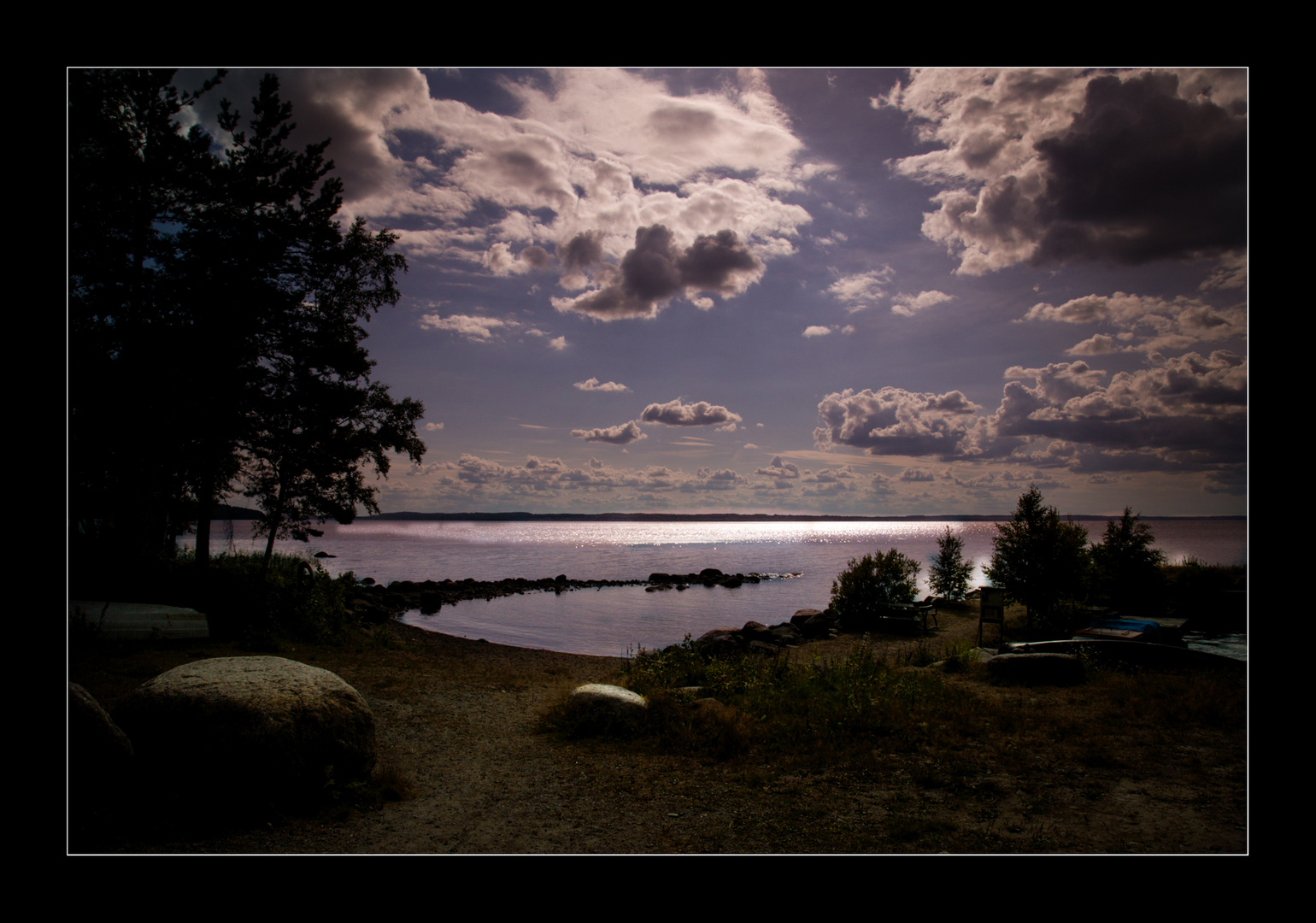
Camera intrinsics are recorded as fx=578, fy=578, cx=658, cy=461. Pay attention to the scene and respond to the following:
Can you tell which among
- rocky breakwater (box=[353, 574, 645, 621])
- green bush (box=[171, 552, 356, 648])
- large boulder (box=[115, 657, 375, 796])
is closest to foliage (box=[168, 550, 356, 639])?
green bush (box=[171, 552, 356, 648])

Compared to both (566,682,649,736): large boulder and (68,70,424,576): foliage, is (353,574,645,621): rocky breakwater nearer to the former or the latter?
(68,70,424,576): foliage

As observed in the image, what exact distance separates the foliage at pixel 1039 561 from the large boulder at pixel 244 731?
16.5 m

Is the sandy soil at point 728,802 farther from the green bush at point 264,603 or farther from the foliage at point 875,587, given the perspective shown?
the foliage at point 875,587

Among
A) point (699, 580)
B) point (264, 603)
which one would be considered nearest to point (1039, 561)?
point (264, 603)

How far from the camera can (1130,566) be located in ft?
58.7

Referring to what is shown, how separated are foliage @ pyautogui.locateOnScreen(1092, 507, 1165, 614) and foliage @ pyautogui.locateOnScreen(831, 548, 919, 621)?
5662 millimetres

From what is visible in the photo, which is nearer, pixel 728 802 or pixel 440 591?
pixel 728 802

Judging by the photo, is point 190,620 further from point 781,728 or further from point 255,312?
point 781,728

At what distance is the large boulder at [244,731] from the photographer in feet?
15.7

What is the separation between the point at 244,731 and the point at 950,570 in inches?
980

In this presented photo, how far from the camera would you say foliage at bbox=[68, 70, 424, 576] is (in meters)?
11.3

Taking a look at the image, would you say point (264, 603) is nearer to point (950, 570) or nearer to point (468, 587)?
point (950, 570)
